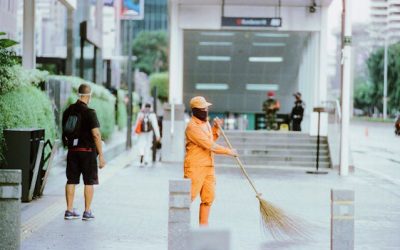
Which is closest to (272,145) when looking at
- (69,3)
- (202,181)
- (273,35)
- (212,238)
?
(69,3)

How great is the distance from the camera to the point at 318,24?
85.8ft

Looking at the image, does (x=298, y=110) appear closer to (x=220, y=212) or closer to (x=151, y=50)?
(x=220, y=212)

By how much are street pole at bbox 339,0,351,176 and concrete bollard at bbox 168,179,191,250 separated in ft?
41.7

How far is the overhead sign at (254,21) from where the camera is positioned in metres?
24.3

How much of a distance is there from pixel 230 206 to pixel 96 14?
35803 millimetres

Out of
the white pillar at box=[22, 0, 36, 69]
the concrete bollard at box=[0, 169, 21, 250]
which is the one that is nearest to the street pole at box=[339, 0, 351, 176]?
the white pillar at box=[22, 0, 36, 69]

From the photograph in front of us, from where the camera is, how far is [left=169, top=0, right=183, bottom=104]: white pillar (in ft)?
82.6

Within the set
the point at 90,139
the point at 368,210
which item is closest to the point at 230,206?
the point at 368,210

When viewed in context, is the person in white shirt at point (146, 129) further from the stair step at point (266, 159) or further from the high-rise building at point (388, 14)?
the high-rise building at point (388, 14)

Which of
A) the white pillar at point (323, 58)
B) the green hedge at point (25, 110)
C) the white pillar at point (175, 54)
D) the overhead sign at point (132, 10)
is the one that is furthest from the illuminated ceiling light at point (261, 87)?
the green hedge at point (25, 110)

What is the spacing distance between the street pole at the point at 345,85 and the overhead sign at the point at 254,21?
5.17 m

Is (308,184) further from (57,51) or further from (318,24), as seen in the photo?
(57,51)

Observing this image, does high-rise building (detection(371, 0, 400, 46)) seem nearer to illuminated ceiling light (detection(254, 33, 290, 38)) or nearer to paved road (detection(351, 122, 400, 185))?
illuminated ceiling light (detection(254, 33, 290, 38))

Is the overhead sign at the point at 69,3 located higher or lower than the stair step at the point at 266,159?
A: higher
